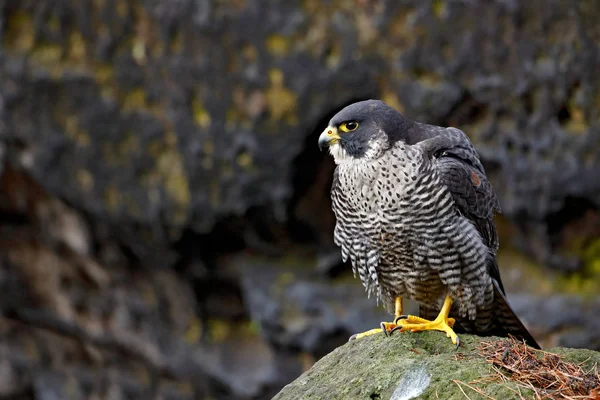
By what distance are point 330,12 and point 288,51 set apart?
43 centimetres

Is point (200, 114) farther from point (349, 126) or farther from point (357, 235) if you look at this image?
point (357, 235)

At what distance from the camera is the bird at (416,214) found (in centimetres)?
362

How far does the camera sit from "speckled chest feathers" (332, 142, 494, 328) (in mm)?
3611

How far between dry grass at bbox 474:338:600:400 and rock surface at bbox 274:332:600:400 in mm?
37

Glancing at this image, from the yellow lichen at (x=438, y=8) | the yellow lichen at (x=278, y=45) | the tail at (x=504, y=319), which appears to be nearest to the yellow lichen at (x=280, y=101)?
the yellow lichen at (x=278, y=45)

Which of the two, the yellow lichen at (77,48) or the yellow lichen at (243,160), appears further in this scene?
the yellow lichen at (77,48)

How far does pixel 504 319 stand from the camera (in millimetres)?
3938

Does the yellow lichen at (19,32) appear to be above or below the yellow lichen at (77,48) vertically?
above

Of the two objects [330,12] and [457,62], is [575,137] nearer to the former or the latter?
[457,62]

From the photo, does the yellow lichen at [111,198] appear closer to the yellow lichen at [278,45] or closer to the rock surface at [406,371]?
the yellow lichen at [278,45]

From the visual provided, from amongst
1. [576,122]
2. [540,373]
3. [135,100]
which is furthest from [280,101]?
[540,373]

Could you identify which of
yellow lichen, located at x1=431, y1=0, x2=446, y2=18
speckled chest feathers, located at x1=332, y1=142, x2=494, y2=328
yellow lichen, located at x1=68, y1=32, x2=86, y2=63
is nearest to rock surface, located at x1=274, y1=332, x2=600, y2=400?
speckled chest feathers, located at x1=332, y1=142, x2=494, y2=328

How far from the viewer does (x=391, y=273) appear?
12.5 ft

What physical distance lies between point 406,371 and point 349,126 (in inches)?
50.2
